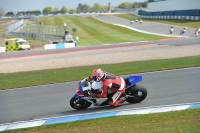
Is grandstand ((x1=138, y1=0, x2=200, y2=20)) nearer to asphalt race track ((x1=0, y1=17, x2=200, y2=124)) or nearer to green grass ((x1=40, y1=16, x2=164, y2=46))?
green grass ((x1=40, y1=16, x2=164, y2=46))

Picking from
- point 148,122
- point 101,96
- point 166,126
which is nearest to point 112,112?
point 101,96

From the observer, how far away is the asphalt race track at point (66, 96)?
11.1 metres

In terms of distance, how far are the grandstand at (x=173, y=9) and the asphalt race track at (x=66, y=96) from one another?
56018mm

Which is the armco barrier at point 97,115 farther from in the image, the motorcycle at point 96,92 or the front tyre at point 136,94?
the front tyre at point 136,94

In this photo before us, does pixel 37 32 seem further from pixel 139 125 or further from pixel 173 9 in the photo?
pixel 139 125

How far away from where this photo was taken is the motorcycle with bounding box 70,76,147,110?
10805 mm

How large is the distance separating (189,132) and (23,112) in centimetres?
676

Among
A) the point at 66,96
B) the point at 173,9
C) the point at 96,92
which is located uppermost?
the point at 173,9

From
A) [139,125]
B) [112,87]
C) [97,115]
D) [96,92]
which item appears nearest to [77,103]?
[96,92]

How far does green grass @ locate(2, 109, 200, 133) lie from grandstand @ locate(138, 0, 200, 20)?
6284 centimetres

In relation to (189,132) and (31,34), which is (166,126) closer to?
(189,132)

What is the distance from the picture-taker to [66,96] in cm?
1341

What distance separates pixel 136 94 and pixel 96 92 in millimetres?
1413

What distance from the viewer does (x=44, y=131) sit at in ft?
27.5
